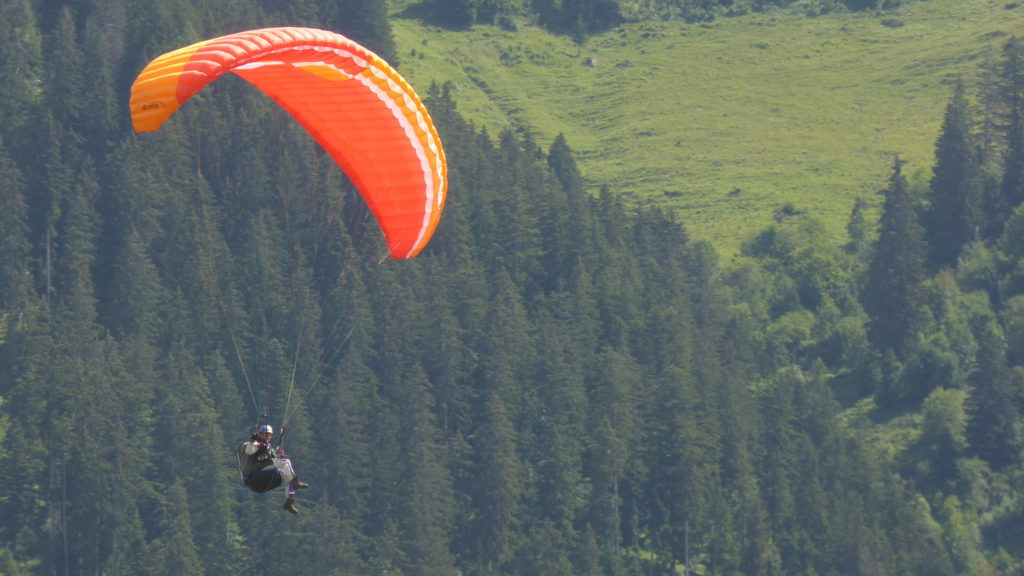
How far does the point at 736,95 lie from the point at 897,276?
44.9 meters

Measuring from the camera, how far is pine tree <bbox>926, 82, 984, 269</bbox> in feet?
373

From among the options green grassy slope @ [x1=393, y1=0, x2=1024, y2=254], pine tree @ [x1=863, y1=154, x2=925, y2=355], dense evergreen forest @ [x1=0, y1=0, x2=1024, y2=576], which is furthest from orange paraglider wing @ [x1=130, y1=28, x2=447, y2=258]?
green grassy slope @ [x1=393, y1=0, x2=1024, y2=254]

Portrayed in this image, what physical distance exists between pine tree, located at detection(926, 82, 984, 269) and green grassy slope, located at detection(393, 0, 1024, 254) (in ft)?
20.4

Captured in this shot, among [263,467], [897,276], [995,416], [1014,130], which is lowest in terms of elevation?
[995,416]

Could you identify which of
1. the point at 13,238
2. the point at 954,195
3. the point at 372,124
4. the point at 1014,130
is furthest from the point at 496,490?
the point at 372,124

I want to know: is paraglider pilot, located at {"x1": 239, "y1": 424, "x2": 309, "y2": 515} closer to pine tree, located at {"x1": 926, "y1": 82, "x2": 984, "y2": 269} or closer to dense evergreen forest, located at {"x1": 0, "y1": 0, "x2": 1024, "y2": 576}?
dense evergreen forest, located at {"x1": 0, "y1": 0, "x2": 1024, "y2": 576}

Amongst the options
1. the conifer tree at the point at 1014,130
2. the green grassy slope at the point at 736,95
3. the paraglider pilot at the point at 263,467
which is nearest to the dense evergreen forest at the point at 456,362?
the conifer tree at the point at 1014,130

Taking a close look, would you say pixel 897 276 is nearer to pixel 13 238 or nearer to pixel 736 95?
pixel 736 95

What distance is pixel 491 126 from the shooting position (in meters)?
137

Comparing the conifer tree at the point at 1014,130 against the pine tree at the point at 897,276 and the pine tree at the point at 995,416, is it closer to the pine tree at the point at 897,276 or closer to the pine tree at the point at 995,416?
the pine tree at the point at 897,276

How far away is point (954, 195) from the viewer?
115 m

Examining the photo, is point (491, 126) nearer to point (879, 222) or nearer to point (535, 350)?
point (879, 222)

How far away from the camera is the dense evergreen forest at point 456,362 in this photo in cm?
8212

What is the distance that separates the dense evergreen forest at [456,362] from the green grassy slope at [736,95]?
16027mm
